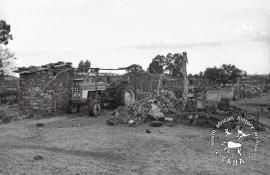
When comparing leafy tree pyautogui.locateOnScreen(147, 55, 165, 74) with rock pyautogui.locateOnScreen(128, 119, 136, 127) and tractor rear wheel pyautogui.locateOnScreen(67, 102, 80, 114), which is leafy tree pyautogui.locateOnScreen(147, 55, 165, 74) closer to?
tractor rear wheel pyautogui.locateOnScreen(67, 102, 80, 114)

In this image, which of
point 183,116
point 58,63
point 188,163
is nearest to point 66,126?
point 183,116

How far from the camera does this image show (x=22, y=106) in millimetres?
17328

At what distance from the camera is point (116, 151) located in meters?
8.34

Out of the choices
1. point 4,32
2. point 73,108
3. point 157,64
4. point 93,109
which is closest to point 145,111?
point 93,109

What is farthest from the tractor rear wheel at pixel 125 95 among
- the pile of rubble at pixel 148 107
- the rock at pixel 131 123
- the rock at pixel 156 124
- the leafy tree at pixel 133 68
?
the rock at pixel 156 124

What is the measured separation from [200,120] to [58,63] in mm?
8592

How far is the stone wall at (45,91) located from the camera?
16672mm

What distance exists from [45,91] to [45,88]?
0.21 metres

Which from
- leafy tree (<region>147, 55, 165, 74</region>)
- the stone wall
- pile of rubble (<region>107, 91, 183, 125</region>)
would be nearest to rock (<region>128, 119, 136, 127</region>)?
pile of rubble (<region>107, 91, 183, 125</region>)

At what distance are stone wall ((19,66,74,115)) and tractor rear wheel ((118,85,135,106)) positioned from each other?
2613 millimetres

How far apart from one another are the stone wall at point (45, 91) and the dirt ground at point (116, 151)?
14.4 ft

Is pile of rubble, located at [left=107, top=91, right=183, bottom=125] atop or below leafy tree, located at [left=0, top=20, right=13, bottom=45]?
below

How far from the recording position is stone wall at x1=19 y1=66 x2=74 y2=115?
16.7 m

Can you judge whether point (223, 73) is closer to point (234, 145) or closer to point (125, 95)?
point (125, 95)
